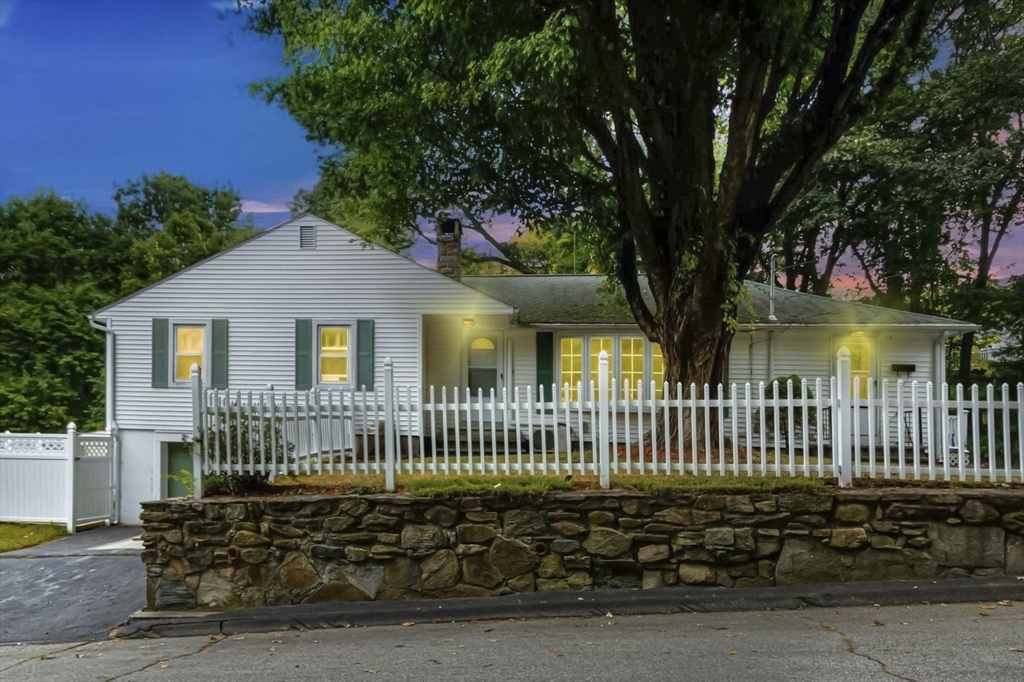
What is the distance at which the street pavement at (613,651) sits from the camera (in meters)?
4.88

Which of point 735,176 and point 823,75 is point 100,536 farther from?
point 823,75

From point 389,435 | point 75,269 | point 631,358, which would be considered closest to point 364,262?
point 631,358

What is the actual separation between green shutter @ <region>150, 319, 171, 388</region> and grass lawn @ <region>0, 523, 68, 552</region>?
11.0ft

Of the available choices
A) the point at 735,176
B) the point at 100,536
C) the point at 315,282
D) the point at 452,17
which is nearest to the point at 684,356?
the point at 735,176

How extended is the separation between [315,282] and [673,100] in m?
8.74

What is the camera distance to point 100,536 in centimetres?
1454

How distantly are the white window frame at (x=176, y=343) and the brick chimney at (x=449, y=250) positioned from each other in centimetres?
501

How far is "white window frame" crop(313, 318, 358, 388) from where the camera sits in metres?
15.2

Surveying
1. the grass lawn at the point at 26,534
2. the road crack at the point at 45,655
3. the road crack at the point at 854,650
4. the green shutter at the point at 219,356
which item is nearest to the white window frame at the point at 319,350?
the green shutter at the point at 219,356

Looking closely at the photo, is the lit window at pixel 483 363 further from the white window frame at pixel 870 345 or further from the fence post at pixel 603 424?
the fence post at pixel 603 424

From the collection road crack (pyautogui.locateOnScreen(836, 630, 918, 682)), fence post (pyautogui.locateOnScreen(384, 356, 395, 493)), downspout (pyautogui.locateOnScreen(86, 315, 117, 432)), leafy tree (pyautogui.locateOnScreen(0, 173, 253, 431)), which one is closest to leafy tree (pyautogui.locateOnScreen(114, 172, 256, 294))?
leafy tree (pyautogui.locateOnScreen(0, 173, 253, 431))

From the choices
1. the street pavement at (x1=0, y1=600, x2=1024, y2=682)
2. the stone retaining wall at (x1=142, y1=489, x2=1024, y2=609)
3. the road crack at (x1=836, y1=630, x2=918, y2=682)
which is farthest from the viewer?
the stone retaining wall at (x1=142, y1=489, x2=1024, y2=609)

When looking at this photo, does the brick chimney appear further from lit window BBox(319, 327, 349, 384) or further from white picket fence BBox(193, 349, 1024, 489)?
white picket fence BBox(193, 349, 1024, 489)

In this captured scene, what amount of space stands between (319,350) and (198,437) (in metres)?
8.28
